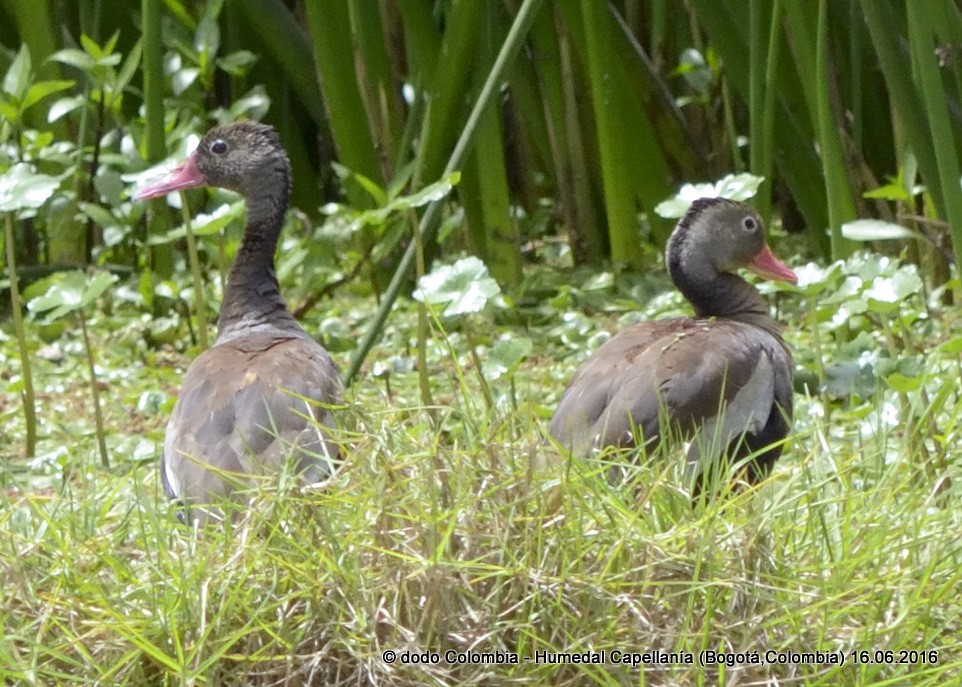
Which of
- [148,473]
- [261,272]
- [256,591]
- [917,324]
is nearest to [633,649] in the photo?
[256,591]

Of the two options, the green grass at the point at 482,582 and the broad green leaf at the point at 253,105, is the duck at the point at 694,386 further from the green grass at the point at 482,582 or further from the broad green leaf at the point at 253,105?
the broad green leaf at the point at 253,105

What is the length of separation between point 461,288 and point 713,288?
2.49 feet

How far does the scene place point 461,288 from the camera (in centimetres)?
327

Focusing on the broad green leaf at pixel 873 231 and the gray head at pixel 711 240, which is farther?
the gray head at pixel 711 240

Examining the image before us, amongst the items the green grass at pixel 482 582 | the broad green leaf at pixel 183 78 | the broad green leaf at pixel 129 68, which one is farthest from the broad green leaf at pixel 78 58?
the green grass at pixel 482 582

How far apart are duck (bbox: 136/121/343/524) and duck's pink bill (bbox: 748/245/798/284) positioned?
45.0 inches

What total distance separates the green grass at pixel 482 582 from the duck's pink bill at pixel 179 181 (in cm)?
191

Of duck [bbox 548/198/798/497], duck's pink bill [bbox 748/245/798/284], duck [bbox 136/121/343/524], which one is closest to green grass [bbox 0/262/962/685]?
duck [bbox 136/121/343/524]

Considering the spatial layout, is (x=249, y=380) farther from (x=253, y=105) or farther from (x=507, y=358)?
(x=253, y=105)

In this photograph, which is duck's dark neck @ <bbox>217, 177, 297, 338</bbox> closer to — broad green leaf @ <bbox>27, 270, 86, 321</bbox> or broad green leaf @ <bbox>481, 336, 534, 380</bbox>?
broad green leaf @ <bbox>27, 270, 86, 321</bbox>

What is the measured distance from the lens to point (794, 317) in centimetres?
495

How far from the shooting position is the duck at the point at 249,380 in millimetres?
2607

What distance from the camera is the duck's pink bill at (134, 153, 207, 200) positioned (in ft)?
14.0

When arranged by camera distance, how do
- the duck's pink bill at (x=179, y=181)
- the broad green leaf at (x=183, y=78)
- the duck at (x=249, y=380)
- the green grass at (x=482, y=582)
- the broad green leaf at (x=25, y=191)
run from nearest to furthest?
the green grass at (x=482, y=582), the duck at (x=249, y=380), the broad green leaf at (x=25, y=191), the duck's pink bill at (x=179, y=181), the broad green leaf at (x=183, y=78)
